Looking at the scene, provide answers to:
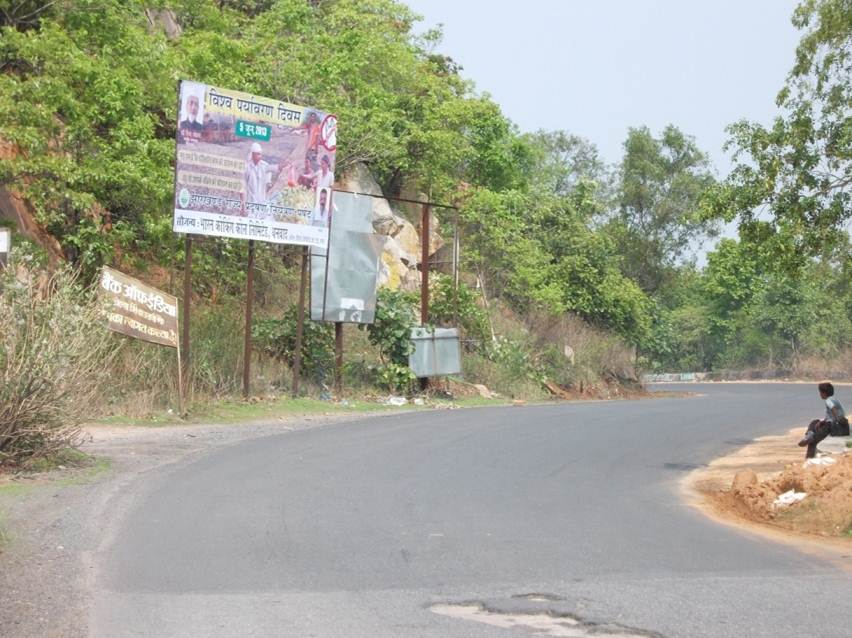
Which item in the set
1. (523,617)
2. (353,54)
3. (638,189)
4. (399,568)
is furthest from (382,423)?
(638,189)

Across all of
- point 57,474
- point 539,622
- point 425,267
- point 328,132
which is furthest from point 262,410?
point 539,622

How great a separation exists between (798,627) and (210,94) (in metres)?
20.5

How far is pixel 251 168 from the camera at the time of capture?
25859 millimetres

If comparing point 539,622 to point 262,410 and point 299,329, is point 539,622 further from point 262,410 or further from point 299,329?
point 299,329

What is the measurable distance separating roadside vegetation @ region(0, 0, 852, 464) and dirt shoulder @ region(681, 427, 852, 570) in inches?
181

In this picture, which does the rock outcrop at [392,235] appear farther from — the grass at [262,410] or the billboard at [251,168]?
the billboard at [251,168]

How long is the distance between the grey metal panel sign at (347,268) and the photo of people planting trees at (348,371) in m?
0.10

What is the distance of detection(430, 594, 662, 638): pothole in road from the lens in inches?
256

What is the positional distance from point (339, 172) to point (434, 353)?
10.5 m

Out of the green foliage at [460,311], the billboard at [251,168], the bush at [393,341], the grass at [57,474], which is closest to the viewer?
the grass at [57,474]

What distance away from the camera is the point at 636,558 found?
8.90 metres

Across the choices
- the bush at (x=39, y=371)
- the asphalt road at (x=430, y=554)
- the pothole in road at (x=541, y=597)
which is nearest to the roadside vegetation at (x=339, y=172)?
the bush at (x=39, y=371)

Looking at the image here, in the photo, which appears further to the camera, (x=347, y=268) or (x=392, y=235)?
(x=392, y=235)

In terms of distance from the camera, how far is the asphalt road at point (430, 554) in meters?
6.82
